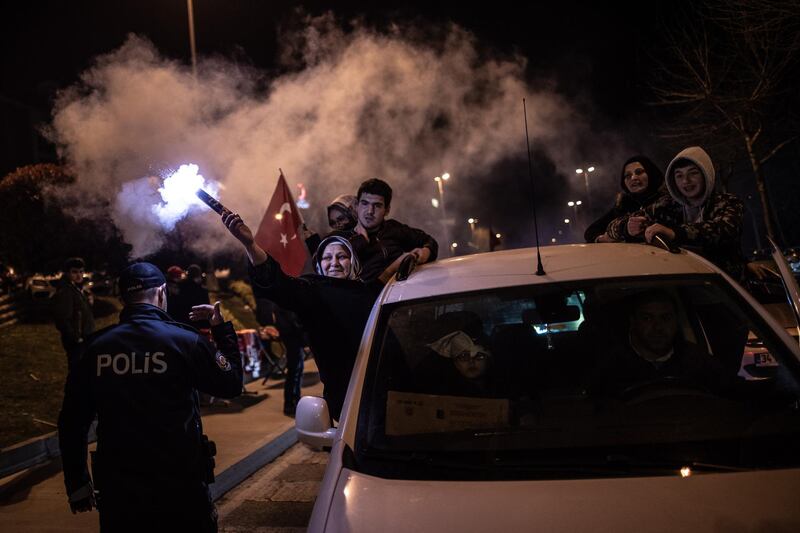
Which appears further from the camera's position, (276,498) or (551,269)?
(276,498)

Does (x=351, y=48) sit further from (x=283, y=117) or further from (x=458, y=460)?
(x=458, y=460)

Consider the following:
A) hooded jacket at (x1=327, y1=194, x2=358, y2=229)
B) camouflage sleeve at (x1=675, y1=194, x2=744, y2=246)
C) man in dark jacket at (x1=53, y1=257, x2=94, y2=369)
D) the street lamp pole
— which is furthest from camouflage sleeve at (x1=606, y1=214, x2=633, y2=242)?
the street lamp pole

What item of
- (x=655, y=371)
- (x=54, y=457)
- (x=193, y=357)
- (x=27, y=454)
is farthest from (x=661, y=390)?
(x=54, y=457)

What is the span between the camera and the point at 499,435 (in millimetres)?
2244

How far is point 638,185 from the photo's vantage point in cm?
430

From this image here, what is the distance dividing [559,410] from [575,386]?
0.66 feet

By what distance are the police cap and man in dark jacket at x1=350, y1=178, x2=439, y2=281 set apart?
162 cm

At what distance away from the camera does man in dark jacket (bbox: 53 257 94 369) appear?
7.23 meters

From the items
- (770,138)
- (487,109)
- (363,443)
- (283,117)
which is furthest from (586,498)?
(770,138)

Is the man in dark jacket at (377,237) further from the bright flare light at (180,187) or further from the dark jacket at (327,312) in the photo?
the bright flare light at (180,187)

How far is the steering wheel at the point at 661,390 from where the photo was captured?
7.69 ft

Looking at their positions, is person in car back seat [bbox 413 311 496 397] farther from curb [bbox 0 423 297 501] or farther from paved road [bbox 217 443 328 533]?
curb [bbox 0 423 297 501]

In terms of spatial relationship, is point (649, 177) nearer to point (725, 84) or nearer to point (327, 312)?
point (327, 312)

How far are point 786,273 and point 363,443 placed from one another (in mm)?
1892
